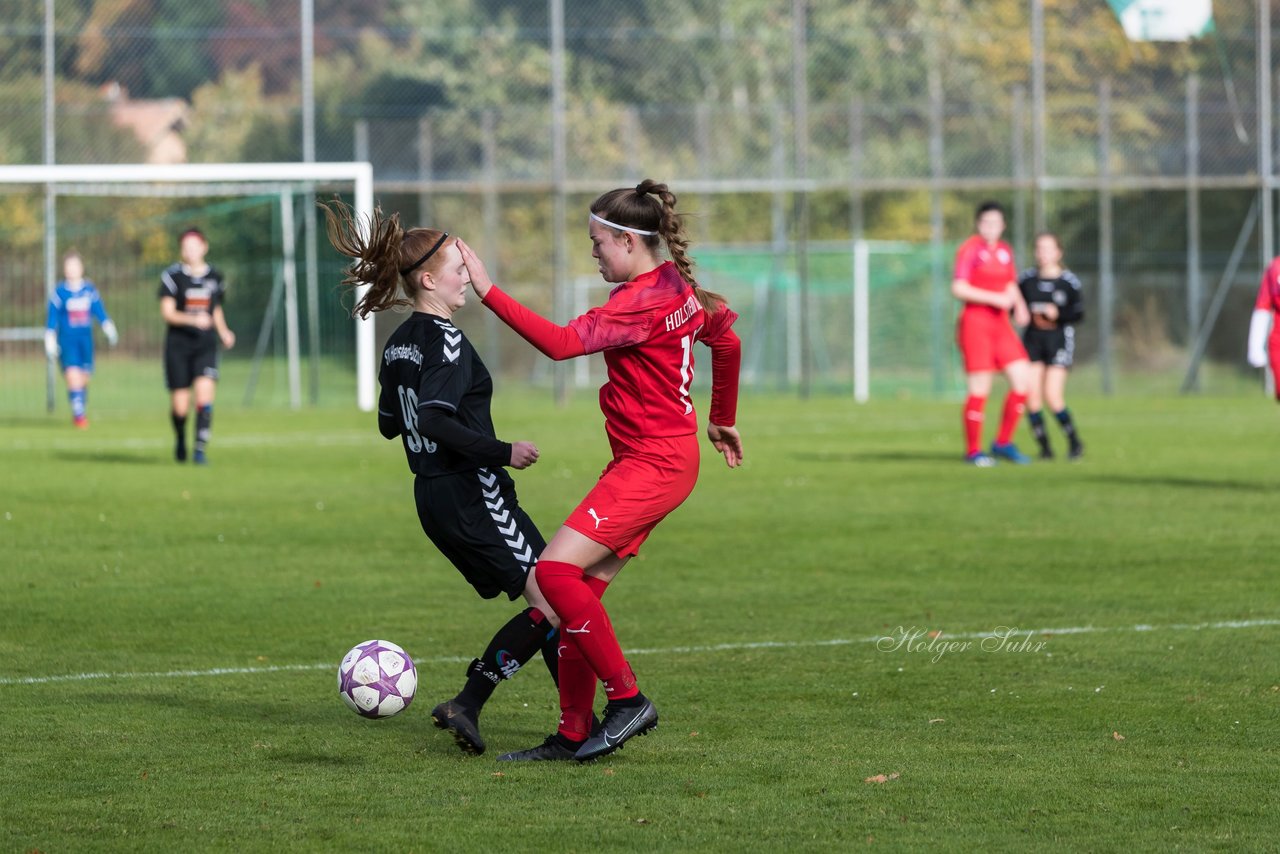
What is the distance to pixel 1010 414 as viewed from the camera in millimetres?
16516

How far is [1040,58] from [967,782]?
25523 mm

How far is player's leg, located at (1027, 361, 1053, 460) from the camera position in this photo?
666 inches

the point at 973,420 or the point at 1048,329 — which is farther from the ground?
the point at 1048,329

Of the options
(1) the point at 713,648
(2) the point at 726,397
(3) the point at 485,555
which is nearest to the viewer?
(3) the point at 485,555

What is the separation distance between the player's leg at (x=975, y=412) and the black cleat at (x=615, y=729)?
10796mm

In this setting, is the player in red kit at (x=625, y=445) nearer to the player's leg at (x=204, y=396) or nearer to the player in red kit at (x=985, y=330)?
the player in red kit at (x=985, y=330)

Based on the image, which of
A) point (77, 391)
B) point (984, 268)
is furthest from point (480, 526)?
point (77, 391)

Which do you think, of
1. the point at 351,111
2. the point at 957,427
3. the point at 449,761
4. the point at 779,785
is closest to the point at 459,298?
the point at 449,761

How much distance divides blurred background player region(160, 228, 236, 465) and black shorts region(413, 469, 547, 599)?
35.8 ft

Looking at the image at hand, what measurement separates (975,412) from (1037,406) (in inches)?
41.6

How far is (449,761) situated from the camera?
5.67 metres

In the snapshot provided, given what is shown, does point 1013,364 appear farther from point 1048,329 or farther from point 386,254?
point 386,254

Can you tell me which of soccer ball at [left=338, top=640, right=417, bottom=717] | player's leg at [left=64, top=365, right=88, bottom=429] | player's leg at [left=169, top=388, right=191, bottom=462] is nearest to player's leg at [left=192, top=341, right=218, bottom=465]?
player's leg at [left=169, top=388, right=191, bottom=462]

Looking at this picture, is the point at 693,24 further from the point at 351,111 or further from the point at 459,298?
the point at 459,298
